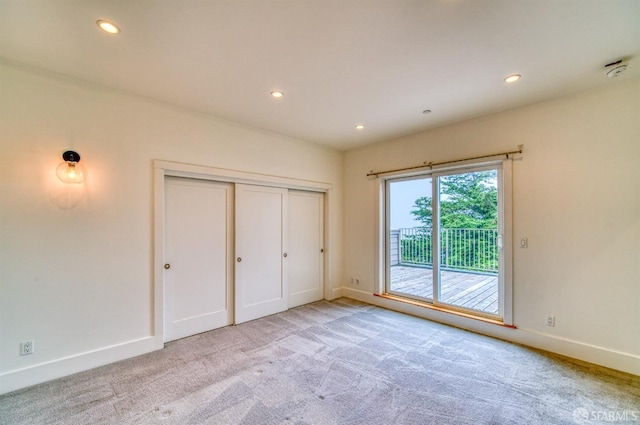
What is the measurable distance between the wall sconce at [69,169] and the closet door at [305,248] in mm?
2727

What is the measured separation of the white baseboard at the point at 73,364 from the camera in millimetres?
2314

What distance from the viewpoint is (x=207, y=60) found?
2.33 meters

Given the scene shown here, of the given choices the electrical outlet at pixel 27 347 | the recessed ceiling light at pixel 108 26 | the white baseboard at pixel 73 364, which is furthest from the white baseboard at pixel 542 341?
the recessed ceiling light at pixel 108 26

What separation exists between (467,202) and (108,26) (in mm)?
4307

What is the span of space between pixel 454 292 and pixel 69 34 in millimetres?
5216

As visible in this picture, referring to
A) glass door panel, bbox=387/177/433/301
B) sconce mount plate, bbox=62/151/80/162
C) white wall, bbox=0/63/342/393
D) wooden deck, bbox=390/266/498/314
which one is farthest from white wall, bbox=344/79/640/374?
sconce mount plate, bbox=62/151/80/162

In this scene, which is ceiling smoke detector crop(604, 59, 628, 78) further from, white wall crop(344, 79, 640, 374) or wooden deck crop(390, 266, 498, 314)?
wooden deck crop(390, 266, 498, 314)

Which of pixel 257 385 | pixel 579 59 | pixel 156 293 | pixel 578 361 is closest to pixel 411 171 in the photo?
pixel 579 59

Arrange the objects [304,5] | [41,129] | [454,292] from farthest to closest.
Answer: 1. [454,292]
2. [41,129]
3. [304,5]

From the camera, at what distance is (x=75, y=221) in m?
2.62

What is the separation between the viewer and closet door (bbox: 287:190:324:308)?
15.2 ft

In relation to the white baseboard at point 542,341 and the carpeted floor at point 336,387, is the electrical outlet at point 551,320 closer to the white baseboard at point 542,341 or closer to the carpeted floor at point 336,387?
the white baseboard at point 542,341

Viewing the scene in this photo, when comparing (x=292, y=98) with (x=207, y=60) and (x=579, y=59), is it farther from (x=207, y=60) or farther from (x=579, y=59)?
(x=579, y=59)

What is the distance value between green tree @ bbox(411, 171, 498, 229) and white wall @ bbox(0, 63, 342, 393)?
3.60m
